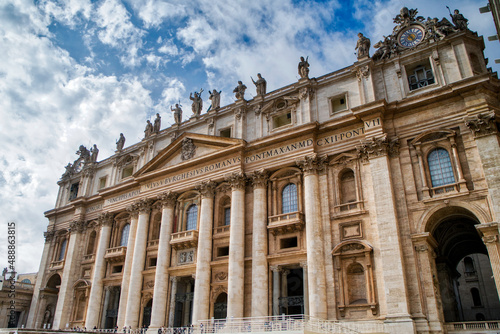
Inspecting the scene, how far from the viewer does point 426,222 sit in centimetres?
2419

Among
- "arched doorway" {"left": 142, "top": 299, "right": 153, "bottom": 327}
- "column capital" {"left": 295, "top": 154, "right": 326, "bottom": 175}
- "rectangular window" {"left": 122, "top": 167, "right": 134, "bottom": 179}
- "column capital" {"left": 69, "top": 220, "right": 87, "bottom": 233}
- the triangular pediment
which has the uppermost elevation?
"rectangular window" {"left": 122, "top": 167, "right": 134, "bottom": 179}

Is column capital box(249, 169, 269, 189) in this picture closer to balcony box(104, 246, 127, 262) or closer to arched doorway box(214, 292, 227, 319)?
arched doorway box(214, 292, 227, 319)

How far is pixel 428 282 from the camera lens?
2314 cm

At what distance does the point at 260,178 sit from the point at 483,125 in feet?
48.7

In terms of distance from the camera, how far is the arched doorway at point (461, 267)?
1041 inches

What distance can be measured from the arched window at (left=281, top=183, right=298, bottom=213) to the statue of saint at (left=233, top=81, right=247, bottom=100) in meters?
9.77

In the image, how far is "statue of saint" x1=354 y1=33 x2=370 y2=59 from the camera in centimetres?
3025

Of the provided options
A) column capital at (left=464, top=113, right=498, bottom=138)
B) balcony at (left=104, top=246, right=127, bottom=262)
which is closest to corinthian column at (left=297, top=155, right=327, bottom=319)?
column capital at (left=464, top=113, right=498, bottom=138)

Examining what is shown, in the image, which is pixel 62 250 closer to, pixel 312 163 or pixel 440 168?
pixel 312 163

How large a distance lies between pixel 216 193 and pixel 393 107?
14.8m

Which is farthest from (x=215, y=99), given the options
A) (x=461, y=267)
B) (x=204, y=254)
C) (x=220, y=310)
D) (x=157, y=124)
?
(x=461, y=267)

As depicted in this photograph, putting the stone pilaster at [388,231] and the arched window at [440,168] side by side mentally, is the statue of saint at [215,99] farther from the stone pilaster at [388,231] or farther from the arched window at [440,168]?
the arched window at [440,168]

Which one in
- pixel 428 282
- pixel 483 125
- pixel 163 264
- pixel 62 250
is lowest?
pixel 428 282

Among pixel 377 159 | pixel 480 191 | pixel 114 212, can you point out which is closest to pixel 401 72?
pixel 377 159
